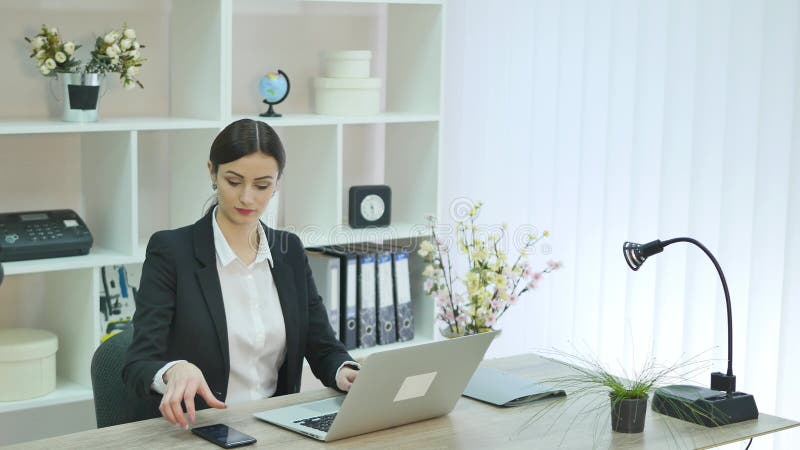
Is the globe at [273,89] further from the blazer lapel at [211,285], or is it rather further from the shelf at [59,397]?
the blazer lapel at [211,285]

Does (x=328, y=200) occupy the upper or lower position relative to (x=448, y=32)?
lower

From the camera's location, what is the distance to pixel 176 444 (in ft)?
6.85

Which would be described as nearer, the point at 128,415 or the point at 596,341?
the point at 128,415

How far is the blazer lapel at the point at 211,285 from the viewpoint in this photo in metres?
2.50

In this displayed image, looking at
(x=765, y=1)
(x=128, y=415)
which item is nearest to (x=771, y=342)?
(x=765, y=1)

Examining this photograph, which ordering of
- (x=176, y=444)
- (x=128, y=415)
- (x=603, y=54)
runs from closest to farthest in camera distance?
(x=176, y=444) < (x=128, y=415) < (x=603, y=54)

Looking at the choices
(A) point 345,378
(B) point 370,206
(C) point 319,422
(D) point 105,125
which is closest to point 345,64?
(B) point 370,206

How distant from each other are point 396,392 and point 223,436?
14.0 inches

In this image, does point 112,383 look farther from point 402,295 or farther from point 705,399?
point 402,295

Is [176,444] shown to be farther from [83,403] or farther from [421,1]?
[421,1]

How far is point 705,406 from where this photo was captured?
2.38 m

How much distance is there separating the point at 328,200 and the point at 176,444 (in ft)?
5.92

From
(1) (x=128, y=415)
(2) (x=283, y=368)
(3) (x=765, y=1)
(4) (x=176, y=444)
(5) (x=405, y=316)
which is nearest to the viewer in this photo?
(4) (x=176, y=444)

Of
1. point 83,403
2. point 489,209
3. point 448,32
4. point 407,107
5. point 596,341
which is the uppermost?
point 448,32
